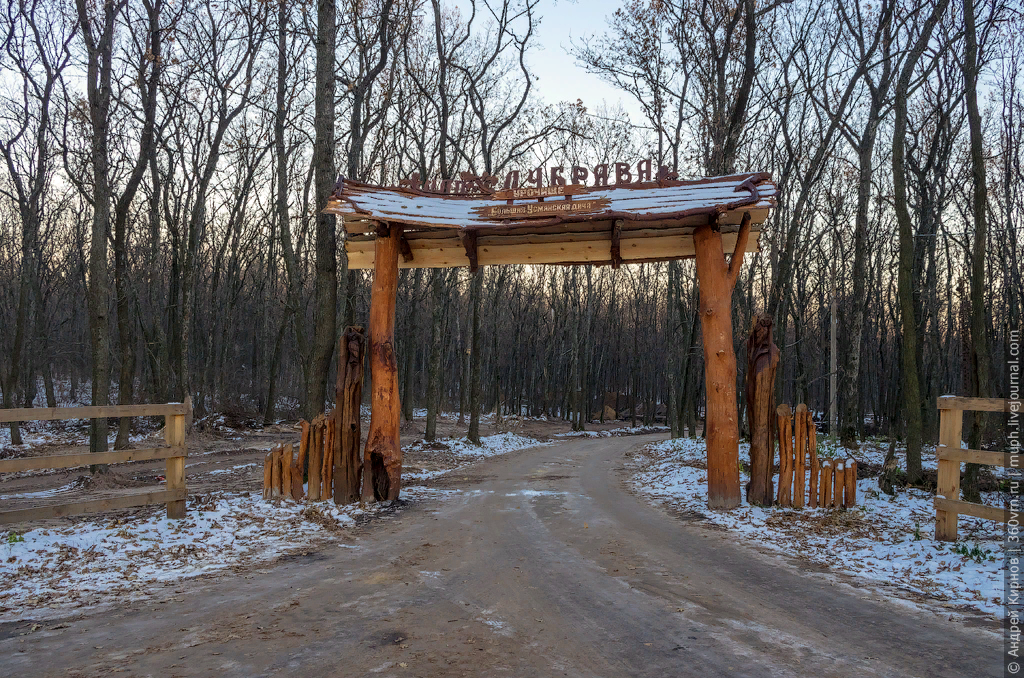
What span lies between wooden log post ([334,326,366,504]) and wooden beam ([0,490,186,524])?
228 centimetres

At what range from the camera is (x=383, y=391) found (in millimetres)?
9570

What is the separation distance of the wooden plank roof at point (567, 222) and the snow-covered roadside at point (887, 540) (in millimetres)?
4168

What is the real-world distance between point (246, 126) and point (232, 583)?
26.6 meters

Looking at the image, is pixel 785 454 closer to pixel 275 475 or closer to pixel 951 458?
pixel 951 458

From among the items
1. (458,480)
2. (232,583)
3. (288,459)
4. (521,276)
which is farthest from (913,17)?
(521,276)

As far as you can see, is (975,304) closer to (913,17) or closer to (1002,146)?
(913,17)

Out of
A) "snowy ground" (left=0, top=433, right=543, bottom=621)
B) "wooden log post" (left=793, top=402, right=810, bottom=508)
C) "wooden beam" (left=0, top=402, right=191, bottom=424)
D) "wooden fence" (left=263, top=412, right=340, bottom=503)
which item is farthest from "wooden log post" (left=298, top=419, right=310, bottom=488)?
"wooden log post" (left=793, top=402, right=810, bottom=508)

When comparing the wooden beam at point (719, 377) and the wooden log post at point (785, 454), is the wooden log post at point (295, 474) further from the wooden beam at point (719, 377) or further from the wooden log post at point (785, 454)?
the wooden log post at point (785, 454)

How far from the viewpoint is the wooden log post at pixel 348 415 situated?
9.21 m

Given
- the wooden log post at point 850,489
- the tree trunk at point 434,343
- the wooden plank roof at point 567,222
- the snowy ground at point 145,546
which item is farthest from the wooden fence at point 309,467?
the tree trunk at point 434,343

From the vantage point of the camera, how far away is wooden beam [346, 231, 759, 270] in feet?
33.5

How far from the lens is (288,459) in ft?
30.0

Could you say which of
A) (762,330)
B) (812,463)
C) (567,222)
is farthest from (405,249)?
(812,463)

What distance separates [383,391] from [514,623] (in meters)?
5.79
